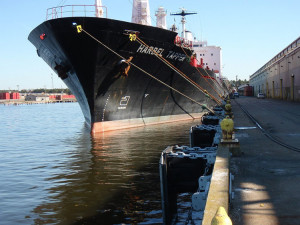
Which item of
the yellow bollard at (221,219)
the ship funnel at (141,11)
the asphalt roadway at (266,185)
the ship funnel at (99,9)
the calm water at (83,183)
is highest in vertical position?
the ship funnel at (141,11)

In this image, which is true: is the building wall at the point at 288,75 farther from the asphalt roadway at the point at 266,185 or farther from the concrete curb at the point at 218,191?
the concrete curb at the point at 218,191

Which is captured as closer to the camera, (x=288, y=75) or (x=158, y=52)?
(x=158, y=52)

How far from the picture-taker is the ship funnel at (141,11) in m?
24.7

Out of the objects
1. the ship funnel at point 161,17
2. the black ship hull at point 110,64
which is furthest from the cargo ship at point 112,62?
the ship funnel at point 161,17

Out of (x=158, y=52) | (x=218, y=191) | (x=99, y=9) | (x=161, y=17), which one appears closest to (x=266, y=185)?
(x=218, y=191)

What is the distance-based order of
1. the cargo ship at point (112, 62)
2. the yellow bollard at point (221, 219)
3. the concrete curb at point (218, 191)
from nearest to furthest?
Answer: the yellow bollard at point (221, 219) < the concrete curb at point (218, 191) < the cargo ship at point (112, 62)

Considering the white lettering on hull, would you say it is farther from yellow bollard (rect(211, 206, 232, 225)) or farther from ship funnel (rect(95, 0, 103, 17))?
yellow bollard (rect(211, 206, 232, 225))

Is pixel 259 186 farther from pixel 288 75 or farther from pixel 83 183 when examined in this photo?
pixel 288 75

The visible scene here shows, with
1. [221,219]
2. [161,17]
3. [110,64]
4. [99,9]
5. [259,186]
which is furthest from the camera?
[161,17]

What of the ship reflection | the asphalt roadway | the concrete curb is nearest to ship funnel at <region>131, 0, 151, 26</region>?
the ship reflection

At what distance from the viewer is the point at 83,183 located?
10.3 m

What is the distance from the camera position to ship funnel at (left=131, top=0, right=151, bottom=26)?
81.1 feet

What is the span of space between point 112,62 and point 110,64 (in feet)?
0.51

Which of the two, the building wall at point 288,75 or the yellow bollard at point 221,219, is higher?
the building wall at point 288,75
